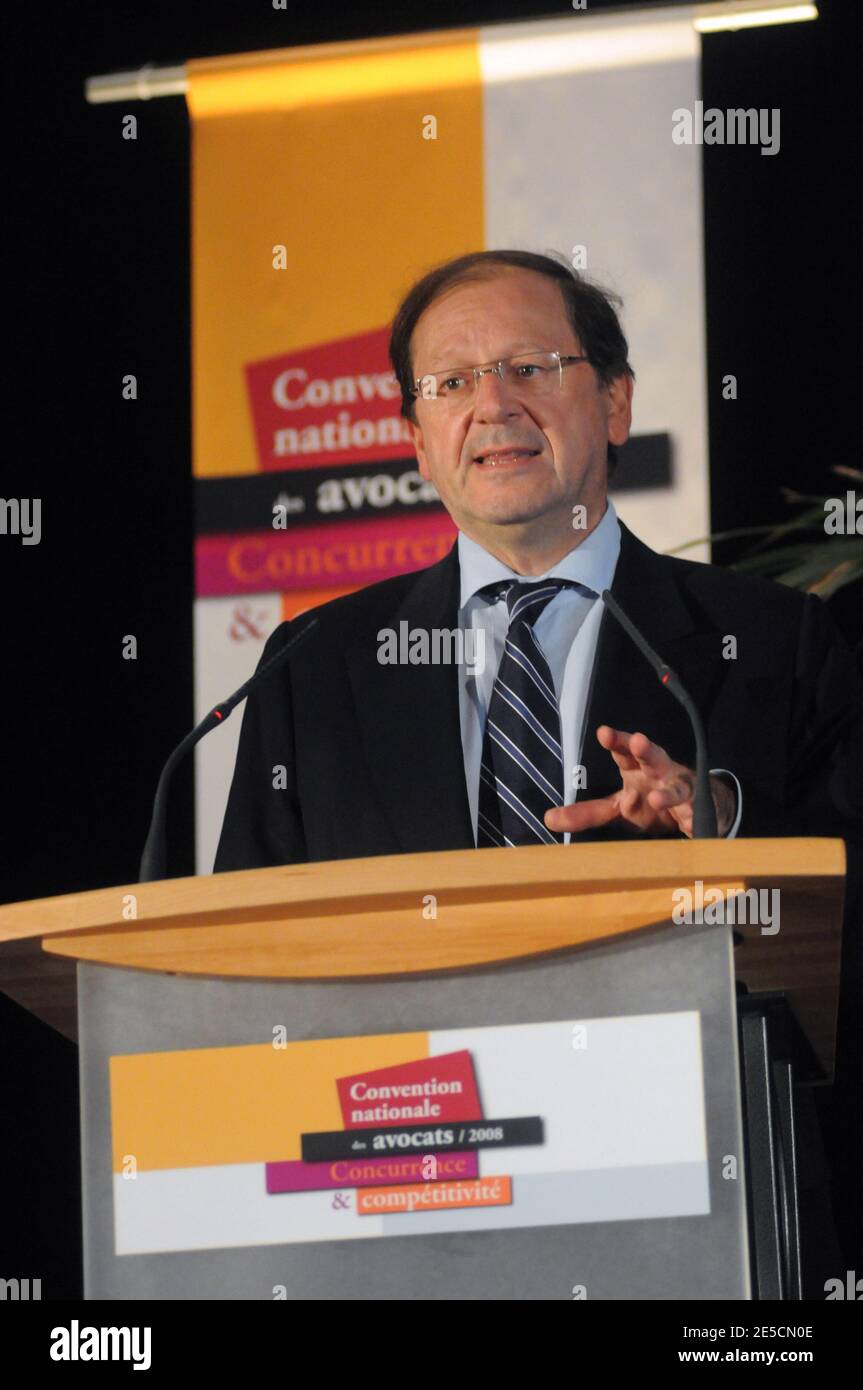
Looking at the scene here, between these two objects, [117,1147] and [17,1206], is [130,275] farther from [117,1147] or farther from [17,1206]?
[117,1147]

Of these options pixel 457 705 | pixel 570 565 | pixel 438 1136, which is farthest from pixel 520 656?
pixel 438 1136

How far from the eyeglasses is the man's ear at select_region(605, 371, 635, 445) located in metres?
0.13

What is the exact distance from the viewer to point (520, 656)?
7.77ft

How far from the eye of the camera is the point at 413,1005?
1.55 meters

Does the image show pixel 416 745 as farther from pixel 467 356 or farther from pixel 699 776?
pixel 699 776

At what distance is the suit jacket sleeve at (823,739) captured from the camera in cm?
216

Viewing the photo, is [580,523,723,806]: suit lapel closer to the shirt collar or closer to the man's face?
the shirt collar

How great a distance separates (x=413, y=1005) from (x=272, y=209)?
7.77ft

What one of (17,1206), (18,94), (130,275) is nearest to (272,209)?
(130,275)

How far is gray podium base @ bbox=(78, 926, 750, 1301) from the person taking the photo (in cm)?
147

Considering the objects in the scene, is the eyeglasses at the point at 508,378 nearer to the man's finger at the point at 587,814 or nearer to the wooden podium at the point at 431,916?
the man's finger at the point at 587,814

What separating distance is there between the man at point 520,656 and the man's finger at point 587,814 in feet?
1.61

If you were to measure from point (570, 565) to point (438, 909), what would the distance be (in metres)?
1.16

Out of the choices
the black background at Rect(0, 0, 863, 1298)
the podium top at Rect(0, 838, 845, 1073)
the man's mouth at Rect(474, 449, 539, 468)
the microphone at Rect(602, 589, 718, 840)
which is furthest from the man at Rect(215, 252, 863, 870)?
the black background at Rect(0, 0, 863, 1298)
